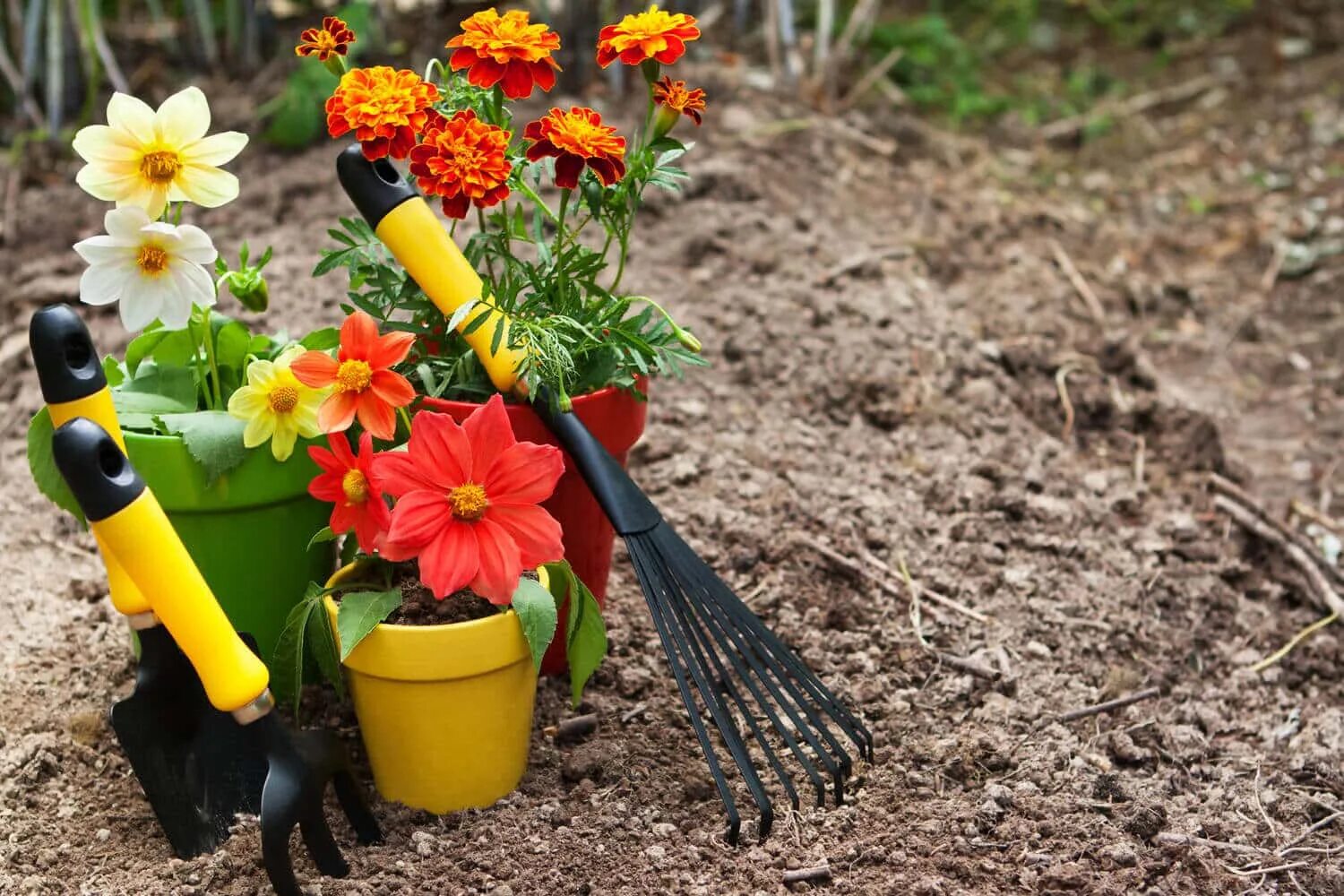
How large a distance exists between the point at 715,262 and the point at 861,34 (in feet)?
3.98

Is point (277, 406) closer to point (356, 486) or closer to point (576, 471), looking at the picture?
point (356, 486)

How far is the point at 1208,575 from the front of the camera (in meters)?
1.78

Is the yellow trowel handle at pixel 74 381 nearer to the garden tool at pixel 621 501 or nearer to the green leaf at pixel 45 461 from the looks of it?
the green leaf at pixel 45 461

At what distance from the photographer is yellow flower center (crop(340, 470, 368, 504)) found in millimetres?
1183

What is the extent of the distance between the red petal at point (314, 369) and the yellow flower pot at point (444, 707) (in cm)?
19

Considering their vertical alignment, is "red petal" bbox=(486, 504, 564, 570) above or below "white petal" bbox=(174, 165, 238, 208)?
below

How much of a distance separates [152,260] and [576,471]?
0.43m

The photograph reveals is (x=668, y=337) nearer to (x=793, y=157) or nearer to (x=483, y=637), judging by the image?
(x=483, y=637)

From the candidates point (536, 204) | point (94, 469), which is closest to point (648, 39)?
point (536, 204)

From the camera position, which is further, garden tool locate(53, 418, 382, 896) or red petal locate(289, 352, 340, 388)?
red petal locate(289, 352, 340, 388)

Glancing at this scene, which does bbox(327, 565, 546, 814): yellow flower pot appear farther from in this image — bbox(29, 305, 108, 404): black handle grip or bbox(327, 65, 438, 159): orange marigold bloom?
bbox(327, 65, 438, 159): orange marigold bloom

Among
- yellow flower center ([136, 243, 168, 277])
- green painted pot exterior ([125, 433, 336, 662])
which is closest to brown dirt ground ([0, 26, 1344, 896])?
green painted pot exterior ([125, 433, 336, 662])

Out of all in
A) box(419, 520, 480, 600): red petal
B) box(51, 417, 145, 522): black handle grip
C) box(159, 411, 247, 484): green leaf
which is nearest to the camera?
box(51, 417, 145, 522): black handle grip

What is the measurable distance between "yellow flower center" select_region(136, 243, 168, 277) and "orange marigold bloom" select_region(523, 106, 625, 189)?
34 cm
